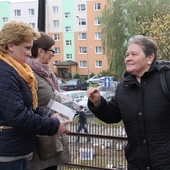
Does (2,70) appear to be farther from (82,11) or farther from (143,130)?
(82,11)

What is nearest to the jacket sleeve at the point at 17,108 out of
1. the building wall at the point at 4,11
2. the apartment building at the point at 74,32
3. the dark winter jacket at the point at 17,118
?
the dark winter jacket at the point at 17,118

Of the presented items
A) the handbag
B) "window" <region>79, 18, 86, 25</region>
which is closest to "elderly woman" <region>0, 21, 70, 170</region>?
the handbag

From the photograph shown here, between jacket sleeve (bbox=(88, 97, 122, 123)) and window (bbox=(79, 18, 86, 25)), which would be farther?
window (bbox=(79, 18, 86, 25))

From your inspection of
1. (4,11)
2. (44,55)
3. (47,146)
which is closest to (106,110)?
(47,146)

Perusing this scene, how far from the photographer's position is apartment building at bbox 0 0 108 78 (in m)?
51.1

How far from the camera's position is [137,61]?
2445mm

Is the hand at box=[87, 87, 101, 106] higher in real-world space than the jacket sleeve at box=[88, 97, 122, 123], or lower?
higher

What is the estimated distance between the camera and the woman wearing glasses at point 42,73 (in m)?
2.71

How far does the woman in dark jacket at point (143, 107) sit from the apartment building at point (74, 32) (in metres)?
48.3

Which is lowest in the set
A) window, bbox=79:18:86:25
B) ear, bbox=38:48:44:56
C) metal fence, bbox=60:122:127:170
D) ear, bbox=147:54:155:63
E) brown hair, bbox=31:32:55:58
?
metal fence, bbox=60:122:127:170

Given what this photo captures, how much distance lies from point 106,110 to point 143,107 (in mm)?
353

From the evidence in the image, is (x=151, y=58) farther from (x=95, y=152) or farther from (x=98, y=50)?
(x=98, y=50)

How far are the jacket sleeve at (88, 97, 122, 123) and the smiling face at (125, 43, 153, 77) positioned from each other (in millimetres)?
339

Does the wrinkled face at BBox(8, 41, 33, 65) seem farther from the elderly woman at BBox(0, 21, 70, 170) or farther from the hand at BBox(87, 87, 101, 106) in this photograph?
the hand at BBox(87, 87, 101, 106)
